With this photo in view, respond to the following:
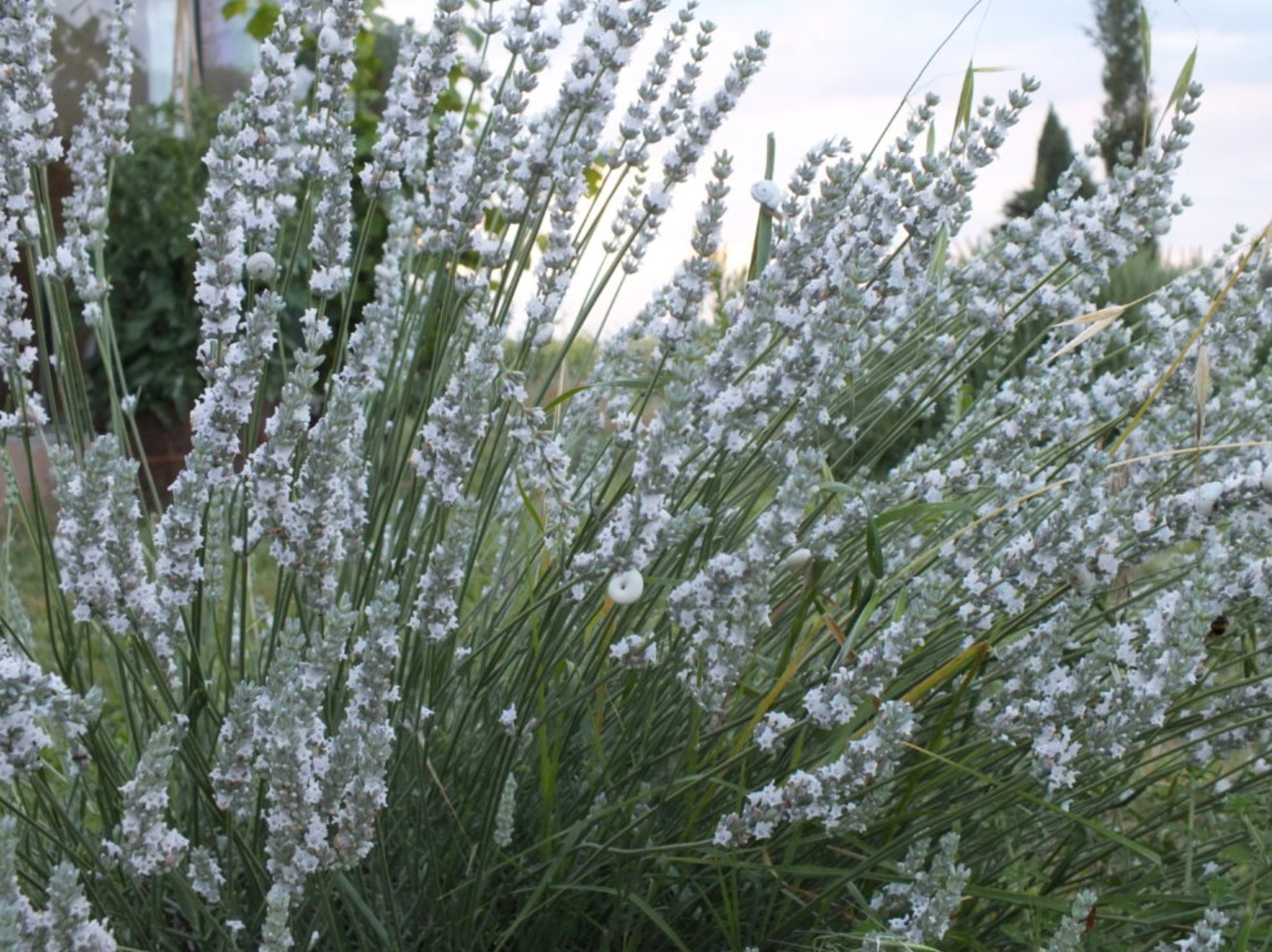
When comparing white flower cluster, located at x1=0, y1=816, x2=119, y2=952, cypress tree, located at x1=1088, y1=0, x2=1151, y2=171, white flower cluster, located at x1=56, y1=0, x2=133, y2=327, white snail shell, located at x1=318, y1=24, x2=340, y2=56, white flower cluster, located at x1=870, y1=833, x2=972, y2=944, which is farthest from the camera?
cypress tree, located at x1=1088, y1=0, x2=1151, y2=171

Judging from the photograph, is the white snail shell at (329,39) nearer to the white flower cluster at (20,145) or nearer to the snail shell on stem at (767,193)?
the white flower cluster at (20,145)

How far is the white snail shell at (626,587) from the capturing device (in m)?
1.27

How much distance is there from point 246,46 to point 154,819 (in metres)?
5.94

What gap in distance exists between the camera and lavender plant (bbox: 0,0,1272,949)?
4.24ft

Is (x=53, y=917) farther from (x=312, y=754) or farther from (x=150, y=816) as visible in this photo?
(x=312, y=754)

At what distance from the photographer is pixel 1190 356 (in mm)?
1793

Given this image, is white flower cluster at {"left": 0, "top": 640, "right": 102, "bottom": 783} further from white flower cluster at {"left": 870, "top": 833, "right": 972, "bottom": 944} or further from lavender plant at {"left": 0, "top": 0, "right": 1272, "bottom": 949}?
white flower cluster at {"left": 870, "top": 833, "right": 972, "bottom": 944}

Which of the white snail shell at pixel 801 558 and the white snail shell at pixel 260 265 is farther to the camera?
the white snail shell at pixel 260 265

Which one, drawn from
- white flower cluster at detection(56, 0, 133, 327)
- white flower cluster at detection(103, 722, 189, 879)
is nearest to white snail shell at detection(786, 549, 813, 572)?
white flower cluster at detection(103, 722, 189, 879)

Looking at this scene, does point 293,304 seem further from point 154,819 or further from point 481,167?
point 154,819

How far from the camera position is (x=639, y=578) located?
50.2 inches

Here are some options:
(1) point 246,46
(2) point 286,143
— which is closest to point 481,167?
(2) point 286,143

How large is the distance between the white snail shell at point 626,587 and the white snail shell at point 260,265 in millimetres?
566

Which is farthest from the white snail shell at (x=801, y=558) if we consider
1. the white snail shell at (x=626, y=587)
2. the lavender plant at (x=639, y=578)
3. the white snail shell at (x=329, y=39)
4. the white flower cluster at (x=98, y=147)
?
the white flower cluster at (x=98, y=147)
